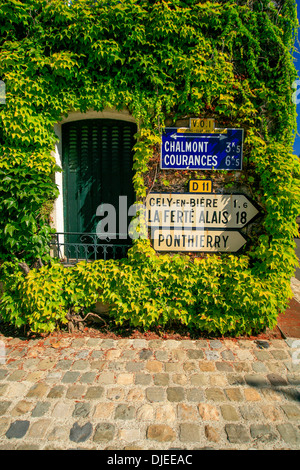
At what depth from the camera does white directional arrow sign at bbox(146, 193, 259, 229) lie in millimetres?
3846

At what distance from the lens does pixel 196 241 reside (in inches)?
154

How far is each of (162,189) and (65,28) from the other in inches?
99.4

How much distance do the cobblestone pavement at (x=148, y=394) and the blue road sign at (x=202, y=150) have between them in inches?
99.3

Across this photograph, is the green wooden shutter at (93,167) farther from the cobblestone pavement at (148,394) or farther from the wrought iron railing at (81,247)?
the cobblestone pavement at (148,394)

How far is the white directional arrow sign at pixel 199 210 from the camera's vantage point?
12.6 ft

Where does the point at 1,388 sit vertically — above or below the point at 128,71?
below

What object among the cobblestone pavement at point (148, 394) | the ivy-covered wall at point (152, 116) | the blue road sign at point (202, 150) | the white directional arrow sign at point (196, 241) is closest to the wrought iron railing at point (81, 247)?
the ivy-covered wall at point (152, 116)

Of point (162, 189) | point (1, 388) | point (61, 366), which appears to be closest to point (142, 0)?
point (162, 189)

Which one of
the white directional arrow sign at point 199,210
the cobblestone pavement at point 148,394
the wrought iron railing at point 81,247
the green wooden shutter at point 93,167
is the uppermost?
the green wooden shutter at point 93,167

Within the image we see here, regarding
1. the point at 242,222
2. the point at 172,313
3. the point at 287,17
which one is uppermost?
the point at 287,17

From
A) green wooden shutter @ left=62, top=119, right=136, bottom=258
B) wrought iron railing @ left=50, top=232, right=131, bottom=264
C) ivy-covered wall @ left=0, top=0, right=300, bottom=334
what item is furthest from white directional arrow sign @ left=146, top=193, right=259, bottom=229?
wrought iron railing @ left=50, top=232, right=131, bottom=264

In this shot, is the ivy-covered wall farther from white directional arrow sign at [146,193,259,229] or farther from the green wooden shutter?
the green wooden shutter

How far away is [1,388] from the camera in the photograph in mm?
2762

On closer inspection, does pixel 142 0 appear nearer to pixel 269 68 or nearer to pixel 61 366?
pixel 269 68
